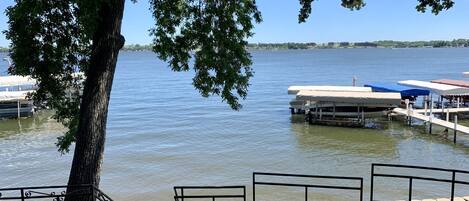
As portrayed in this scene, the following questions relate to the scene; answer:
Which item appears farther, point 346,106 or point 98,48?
point 346,106

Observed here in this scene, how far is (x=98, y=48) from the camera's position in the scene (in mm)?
8898

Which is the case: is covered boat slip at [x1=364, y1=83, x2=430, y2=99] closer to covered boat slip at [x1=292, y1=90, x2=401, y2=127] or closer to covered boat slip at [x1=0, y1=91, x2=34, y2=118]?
covered boat slip at [x1=292, y1=90, x2=401, y2=127]

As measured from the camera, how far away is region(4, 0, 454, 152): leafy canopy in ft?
29.3

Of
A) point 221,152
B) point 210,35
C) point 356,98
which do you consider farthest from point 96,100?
point 356,98

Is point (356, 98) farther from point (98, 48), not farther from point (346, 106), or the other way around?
point (98, 48)

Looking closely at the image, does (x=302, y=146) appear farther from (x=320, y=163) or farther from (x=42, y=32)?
(x=42, y=32)

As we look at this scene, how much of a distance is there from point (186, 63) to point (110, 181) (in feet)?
46.0

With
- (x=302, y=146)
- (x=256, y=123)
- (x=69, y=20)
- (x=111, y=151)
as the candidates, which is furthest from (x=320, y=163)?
(x=69, y=20)

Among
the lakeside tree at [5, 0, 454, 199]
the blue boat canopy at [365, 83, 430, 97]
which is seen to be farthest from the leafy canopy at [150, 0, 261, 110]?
the blue boat canopy at [365, 83, 430, 97]

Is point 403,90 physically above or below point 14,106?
above

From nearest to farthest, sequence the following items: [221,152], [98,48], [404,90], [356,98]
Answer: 1. [98,48]
2. [221,152]
3. [356,98]
4. [404,90]

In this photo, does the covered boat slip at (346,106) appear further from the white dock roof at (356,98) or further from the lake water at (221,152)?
the lake water at (221,152)

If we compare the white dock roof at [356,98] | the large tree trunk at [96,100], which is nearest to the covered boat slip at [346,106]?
the white dock roof at [356,98]

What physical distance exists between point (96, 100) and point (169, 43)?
191 cm
